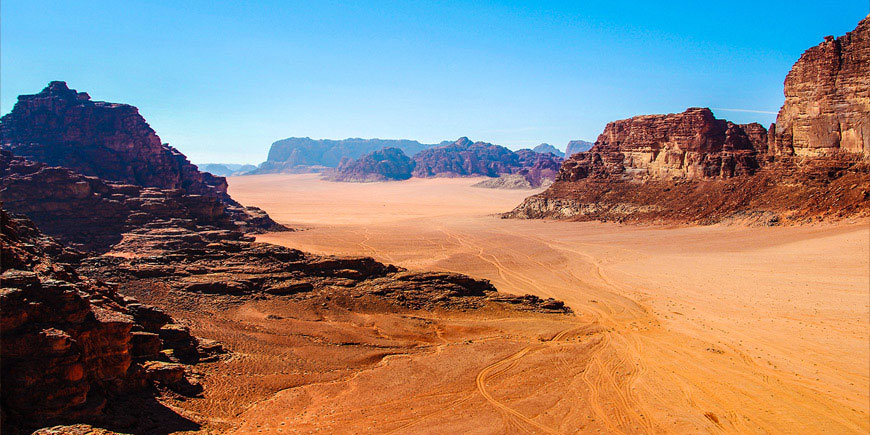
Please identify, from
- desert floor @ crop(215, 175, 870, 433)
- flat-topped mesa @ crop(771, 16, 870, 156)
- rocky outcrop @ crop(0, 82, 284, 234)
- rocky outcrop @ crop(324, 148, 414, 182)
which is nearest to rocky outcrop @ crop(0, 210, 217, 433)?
desert floor @ crop(215, 175, 870, 433)

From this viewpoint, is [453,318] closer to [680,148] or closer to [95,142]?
[680,148]

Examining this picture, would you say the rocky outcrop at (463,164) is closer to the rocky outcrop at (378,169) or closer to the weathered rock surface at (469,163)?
the weathered rock surface at (469,163)

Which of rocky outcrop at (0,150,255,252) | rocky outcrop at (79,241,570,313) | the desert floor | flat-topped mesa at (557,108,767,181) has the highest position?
flat-topped mesa at (557,108,767,181)

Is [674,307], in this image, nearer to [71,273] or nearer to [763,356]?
[763,356]

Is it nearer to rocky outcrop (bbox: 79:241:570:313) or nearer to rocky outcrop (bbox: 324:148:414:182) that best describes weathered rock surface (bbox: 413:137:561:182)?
rocky outcrop (bbox: 324:148:414:182)

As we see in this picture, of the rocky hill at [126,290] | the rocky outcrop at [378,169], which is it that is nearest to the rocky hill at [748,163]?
the rocky hill at [126,290]

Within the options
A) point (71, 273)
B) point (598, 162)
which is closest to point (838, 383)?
point (71, 273)

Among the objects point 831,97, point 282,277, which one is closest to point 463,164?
point 831,97
